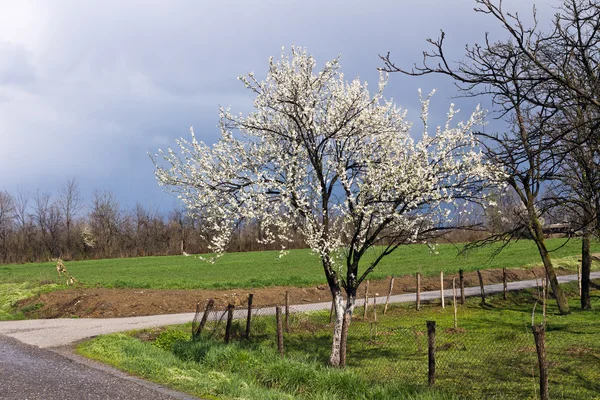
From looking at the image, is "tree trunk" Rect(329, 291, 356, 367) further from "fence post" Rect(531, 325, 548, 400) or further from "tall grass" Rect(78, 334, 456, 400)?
"fence post" Rect(531, 325, 548, 400)

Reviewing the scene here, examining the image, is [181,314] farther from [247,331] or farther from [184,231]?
[184,231]

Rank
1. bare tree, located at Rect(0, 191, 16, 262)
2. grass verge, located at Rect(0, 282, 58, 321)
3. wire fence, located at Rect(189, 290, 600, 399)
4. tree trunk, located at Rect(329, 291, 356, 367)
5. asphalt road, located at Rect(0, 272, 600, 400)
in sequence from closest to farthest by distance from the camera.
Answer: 1. asphalt road, located at Rect(0, 272, 600, 400)
2. wire fence, located at Rect(189, 290, 600, 399)
3. tree trunk, located at Rect(329, 291, 356, 367)
4. grass verge, located at Rect(0, 282, 58, 321)
5. bare tree, located at Rect(0, 191, 16, 262)

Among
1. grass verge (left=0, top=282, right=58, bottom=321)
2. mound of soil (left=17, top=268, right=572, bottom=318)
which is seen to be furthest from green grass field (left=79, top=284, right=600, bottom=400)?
grass verge (left=0, top=282, right=58, bottom=321)

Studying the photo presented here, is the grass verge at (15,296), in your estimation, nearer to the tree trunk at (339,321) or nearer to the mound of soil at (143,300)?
the mound of soil at (143,300)

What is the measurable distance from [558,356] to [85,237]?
8199cm

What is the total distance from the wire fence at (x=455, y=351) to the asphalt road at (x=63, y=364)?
2.58 metres

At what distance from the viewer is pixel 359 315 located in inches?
888

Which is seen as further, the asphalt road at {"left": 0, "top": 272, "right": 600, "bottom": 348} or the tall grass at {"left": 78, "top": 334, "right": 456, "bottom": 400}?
the asphalt road at {"left": 0, "top": 272, "right": 600, "bottom": 348}

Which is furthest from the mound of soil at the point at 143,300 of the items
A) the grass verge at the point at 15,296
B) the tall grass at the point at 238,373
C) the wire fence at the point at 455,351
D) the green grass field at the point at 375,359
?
the tall grass at the point at 238,373

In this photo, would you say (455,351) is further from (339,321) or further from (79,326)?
(79,326)

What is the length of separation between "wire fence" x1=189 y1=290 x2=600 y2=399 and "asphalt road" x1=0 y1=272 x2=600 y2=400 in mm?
2577

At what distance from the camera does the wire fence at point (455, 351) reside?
11.6 metres

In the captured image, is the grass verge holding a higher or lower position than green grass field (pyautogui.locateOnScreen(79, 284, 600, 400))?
higher

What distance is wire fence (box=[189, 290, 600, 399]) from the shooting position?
38.1 feet
